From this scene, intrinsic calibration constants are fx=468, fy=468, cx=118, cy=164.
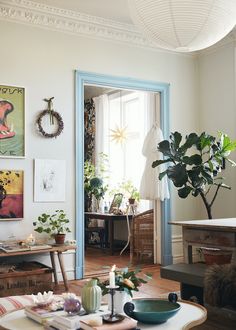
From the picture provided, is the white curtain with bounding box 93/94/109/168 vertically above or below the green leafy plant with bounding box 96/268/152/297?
above

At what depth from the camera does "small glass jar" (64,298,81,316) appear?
2445mm

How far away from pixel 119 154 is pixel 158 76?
2.19 metres

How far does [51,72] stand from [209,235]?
8.90 feet

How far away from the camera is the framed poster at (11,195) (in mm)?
5090

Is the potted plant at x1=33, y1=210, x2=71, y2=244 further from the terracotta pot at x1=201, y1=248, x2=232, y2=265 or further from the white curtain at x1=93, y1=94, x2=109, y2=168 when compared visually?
the white curtain at x1=93, y1=94, x2=109, y2=168

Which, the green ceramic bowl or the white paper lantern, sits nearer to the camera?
the green ceramic bowl

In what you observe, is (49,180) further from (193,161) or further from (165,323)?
(165,323)

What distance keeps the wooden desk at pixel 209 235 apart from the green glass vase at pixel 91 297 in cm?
170

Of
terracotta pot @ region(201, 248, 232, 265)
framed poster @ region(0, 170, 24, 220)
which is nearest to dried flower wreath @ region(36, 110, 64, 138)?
framed poster @ region(0, 170, 24, 220)

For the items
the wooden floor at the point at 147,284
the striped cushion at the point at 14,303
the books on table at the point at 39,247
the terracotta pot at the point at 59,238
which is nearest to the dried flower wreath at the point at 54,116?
the terracotta pot at the point at 59,238

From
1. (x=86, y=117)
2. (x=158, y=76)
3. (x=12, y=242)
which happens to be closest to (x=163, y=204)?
(x=158, y=76)

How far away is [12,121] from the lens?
5207mm

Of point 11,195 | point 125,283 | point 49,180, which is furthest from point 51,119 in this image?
point 125,283

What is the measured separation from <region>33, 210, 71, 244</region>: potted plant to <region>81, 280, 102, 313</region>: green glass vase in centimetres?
268
